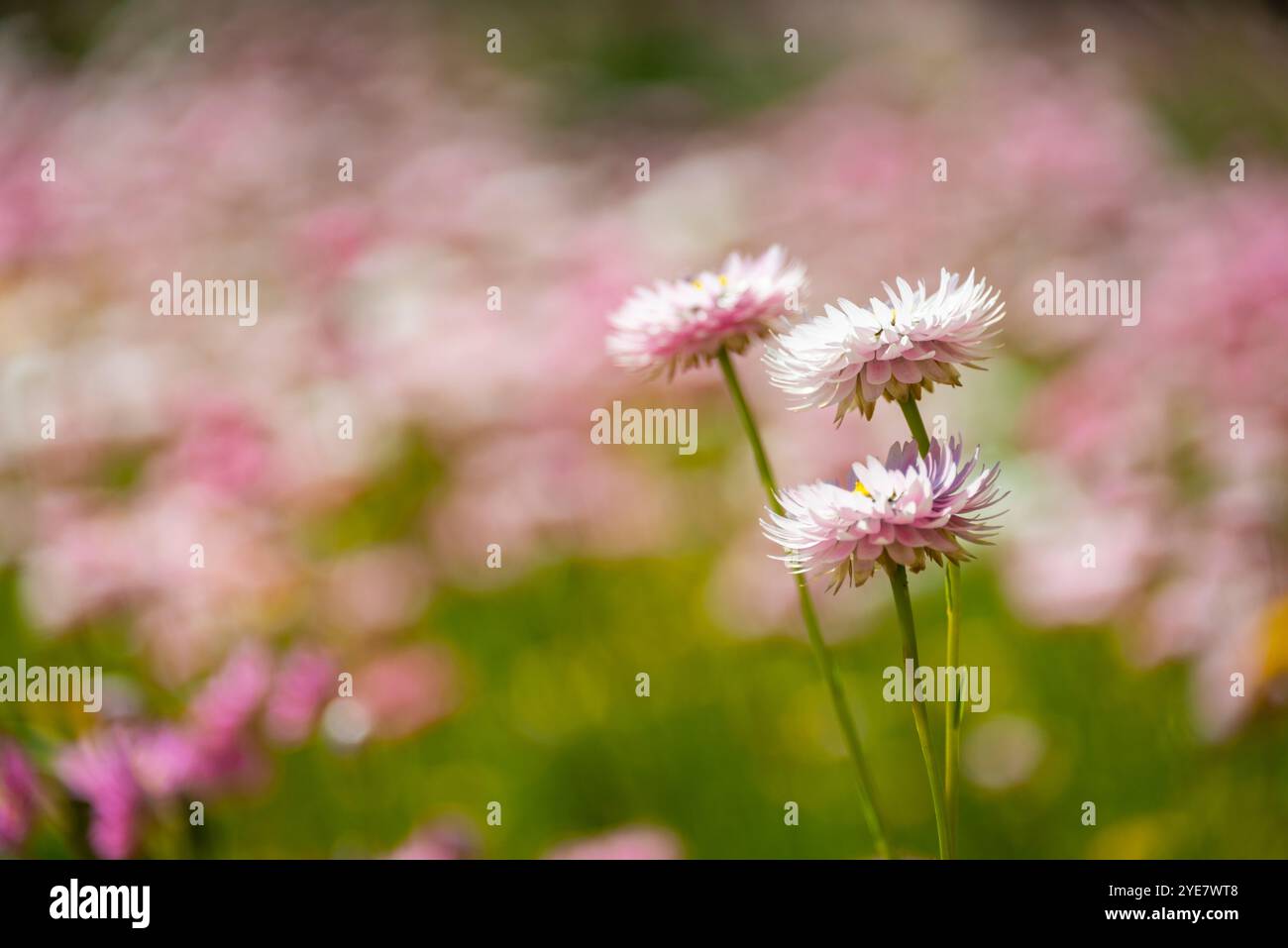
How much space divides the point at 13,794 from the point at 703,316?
2.36 ft

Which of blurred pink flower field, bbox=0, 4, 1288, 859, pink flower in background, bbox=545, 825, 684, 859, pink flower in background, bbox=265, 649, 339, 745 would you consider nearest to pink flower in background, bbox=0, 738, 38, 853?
blurred pink flower field, bbox=0, 4, 1288, 859

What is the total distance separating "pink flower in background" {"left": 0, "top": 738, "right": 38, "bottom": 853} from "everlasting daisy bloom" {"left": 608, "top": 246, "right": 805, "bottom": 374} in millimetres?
630

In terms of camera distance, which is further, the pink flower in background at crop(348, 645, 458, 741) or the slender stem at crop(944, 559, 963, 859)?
the pink flower in background at crop(348, 645, 458, 741)

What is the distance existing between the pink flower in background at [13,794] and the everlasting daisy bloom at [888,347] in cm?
74

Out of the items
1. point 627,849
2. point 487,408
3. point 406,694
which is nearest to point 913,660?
point 627,849

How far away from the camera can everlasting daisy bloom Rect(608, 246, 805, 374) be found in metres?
0.90

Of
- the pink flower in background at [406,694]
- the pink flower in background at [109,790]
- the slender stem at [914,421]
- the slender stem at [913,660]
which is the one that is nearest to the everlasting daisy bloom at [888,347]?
the slender stem at [914,421]

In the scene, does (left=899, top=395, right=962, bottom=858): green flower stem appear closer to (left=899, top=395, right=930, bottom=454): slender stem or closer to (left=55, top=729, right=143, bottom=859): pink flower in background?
(left=899, top=395, right=930, bottom=454): slender stem

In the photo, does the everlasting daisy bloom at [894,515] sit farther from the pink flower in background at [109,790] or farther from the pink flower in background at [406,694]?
the pink flower in background at [406,694]

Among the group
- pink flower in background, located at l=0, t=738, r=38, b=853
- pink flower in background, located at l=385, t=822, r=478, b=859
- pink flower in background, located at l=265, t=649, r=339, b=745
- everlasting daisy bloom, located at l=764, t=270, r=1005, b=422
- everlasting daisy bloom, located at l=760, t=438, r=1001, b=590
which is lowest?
pink flower in background, located at l=385, t=822, r=478, b=859

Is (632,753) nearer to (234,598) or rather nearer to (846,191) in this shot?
(234,598)

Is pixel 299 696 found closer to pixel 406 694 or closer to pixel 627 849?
pixel 627 849

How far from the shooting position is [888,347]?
30.4 inches

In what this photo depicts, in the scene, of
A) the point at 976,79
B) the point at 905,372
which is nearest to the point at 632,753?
the point at 905,372
